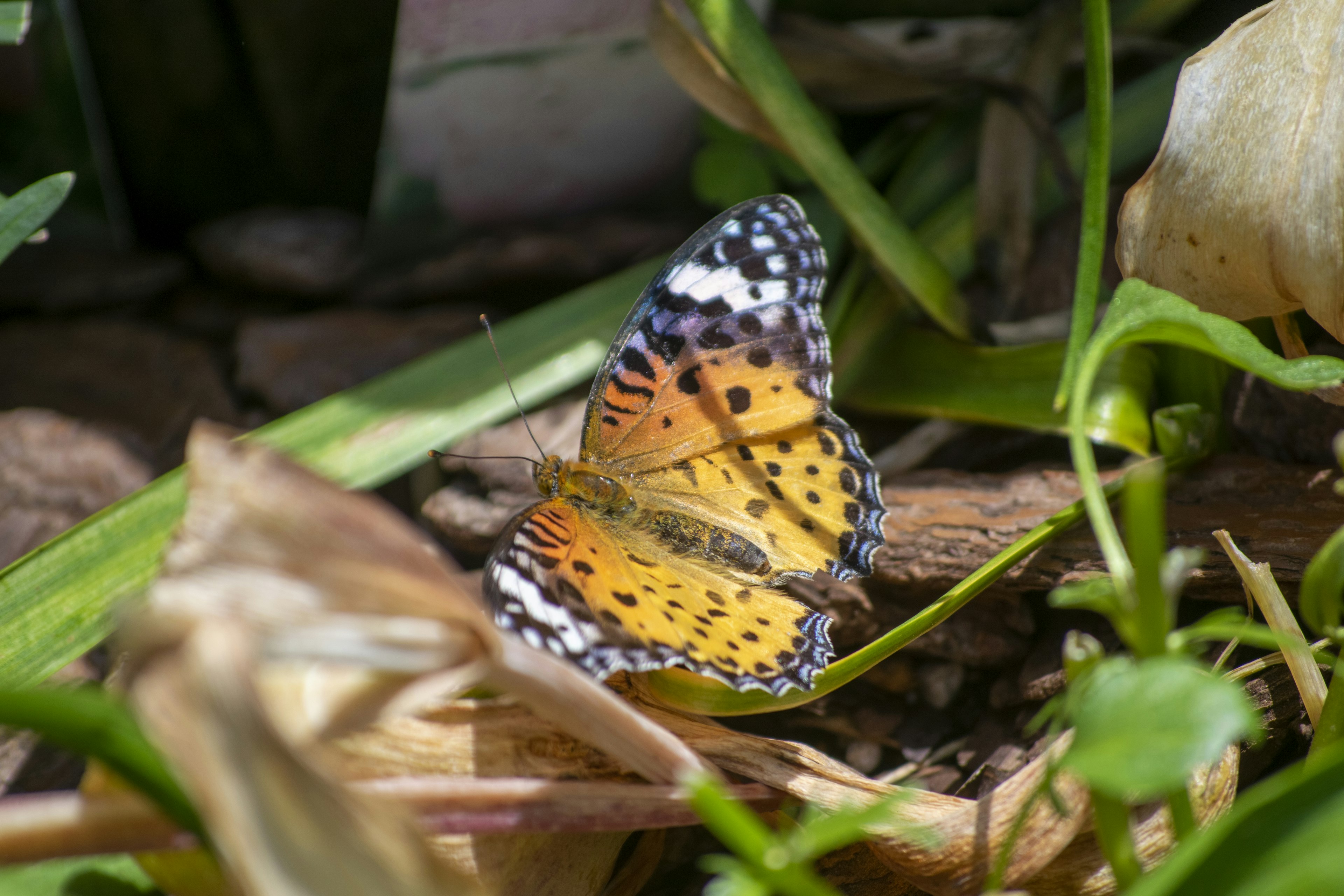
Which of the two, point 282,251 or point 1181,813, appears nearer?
point 1181,813

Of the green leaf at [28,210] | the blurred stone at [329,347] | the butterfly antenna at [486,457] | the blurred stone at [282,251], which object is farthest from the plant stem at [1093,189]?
the blurred stone at [282,251]

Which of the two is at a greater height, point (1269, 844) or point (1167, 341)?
point (1167, 341)

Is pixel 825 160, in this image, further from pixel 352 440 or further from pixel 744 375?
pixel 352 440

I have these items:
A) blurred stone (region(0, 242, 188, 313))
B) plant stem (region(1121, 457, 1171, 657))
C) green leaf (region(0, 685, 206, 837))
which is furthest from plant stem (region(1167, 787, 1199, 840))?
blurred stone (region(0, 242, 188, 313))

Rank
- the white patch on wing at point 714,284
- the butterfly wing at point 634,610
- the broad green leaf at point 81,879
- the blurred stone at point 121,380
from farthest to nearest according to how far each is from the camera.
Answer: the blurred stone at point 121,380
the white patch on wing at point 714,284
the butterfly wing at point 634,610
the broad green leaf at point 81,879

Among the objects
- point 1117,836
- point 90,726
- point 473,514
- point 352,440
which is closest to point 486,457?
point 473,514

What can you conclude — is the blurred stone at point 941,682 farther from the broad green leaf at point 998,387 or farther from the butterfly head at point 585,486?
the butterfly head at point 585,486

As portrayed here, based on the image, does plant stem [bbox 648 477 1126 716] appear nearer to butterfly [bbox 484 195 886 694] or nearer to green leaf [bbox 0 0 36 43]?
butterfly [bbox 484 195 886 694]
